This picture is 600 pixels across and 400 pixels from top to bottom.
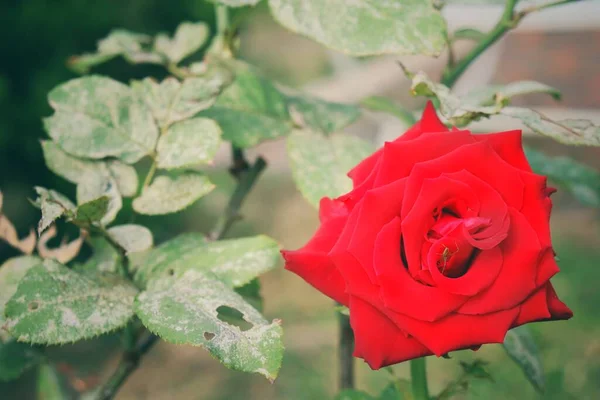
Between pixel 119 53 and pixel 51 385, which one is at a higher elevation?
pixel 119 53

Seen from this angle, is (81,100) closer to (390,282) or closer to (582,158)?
(390,282)

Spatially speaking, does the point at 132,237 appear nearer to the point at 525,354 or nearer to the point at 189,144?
the point at 189,144

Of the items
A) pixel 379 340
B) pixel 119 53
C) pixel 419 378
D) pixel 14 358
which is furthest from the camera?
pixel 119 53

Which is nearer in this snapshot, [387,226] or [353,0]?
[387,226]

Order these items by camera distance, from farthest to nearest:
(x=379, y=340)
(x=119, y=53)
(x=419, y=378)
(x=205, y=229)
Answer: (x=205, y=229) < (x=119, y=53) < (x=419, y=378) < (x=379, y=340)

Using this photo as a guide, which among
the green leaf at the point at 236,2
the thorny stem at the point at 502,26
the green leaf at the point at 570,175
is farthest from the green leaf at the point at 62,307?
the green leaf at the point at 570,175

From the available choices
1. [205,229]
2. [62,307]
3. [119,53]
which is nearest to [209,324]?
[62,307]

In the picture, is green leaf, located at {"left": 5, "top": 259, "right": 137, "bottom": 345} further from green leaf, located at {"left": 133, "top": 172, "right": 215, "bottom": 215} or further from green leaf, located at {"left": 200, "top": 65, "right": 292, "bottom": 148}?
green leaf, located at {"left": 200, "top": 65, "right": 292, "bottom": 148}

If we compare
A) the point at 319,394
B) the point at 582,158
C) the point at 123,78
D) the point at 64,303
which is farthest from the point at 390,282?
the point at 582,158
